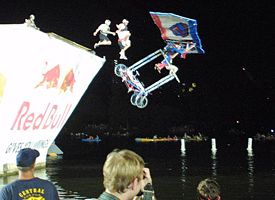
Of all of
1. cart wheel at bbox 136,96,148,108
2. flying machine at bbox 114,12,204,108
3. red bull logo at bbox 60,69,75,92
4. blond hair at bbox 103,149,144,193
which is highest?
flying machine at bbox 114,12,204,108

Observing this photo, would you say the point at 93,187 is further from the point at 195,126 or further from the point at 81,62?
the point at 195,126

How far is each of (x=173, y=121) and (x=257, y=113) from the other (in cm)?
2466

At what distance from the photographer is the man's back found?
17.5 feet

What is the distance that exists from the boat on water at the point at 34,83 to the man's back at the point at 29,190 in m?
14.6

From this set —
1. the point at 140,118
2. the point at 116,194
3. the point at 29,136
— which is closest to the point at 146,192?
the point at 116,194

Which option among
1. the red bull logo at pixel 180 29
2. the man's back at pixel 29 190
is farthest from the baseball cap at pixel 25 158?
the red bull logo at pixel 180 29

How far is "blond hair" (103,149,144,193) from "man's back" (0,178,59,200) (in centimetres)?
186

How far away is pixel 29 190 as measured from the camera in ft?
17.9

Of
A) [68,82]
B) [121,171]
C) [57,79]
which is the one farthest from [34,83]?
[121,171]

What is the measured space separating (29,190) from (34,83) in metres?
16.9

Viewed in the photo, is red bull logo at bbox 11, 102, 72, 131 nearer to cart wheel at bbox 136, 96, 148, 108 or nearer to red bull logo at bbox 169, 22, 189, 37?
cart wheel at bbox 136, 96, 148, 108

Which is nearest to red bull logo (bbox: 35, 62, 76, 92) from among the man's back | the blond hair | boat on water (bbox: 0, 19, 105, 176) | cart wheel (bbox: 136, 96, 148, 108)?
boat on water (bbox: 0, 19, 105, 176)

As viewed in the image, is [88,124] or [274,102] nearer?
[274,102]

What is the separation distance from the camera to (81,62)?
2522 cm
